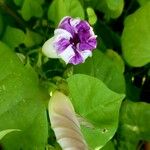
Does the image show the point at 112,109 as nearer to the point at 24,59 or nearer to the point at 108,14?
the point at 24,59

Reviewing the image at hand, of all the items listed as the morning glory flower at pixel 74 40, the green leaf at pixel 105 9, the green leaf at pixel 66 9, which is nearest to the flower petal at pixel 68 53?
the morning glory flower at pixel 74 40

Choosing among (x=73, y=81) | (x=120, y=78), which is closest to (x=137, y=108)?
(x=120, y=78)

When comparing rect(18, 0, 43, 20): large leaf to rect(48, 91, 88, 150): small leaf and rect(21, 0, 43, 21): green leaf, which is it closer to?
rect(21, 0, 43, 21): green leaf

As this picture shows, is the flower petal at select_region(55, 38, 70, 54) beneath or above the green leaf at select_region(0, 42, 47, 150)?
above

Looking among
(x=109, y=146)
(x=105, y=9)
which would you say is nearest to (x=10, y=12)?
(x=105, y=9)

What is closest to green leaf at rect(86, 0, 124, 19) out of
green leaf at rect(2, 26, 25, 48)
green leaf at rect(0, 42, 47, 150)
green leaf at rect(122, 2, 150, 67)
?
green leaf at rect(122, 2, 150, 67)

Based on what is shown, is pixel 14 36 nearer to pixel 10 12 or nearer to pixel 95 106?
pixel 10 12
